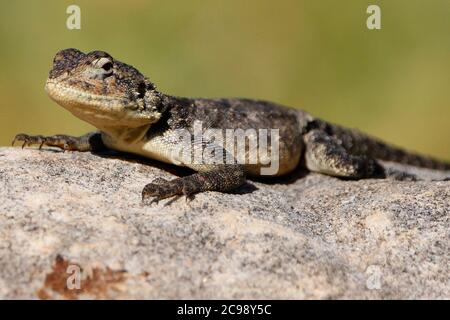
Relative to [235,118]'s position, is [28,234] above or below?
below

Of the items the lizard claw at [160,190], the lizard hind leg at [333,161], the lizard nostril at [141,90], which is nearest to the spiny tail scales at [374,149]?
the lizard hind leg at [333,161]

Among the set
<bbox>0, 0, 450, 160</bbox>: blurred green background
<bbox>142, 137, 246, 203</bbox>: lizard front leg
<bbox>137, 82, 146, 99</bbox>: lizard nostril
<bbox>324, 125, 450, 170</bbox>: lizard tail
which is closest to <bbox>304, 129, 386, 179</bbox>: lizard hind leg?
<bbox>324, 125, 450, 170</bbox>: lizard tail

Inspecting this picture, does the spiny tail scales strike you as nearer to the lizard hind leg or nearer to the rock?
the lizard hind leg

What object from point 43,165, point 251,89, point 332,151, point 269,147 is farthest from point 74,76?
point 251,89

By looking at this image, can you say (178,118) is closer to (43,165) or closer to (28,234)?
(43,165)

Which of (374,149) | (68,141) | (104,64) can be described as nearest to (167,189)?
(104,64)
